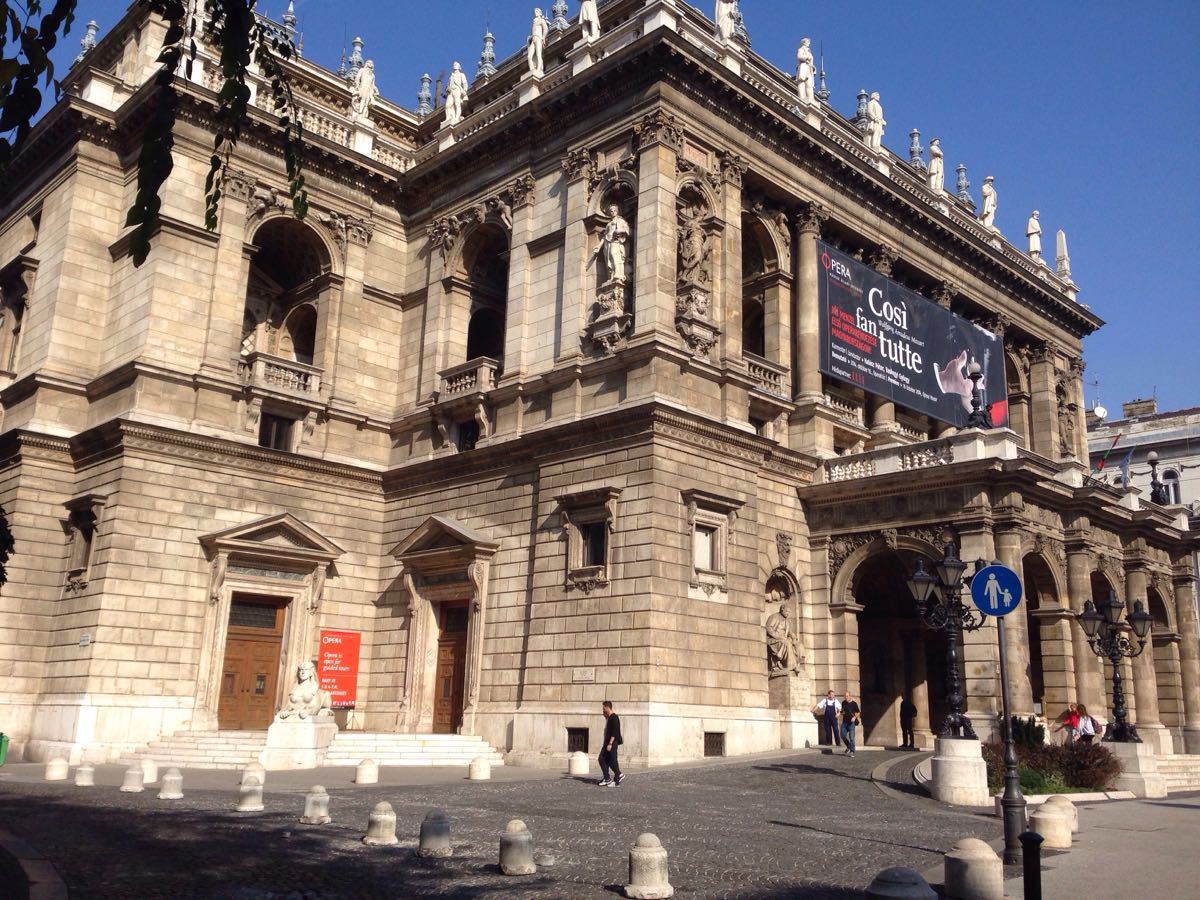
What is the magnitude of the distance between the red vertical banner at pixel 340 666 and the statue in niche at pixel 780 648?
42.8 ft

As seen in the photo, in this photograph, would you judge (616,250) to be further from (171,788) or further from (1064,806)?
(1064,806)

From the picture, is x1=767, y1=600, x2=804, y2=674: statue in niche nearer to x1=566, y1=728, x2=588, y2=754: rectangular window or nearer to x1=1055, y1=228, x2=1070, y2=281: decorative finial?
x1=566, y1=728, x2=588, y2=754: rectangular window

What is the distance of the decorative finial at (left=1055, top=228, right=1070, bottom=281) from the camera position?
165ft

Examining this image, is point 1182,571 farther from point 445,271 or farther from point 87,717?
point 87,717

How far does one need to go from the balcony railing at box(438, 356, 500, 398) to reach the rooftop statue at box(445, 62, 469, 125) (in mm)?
9697

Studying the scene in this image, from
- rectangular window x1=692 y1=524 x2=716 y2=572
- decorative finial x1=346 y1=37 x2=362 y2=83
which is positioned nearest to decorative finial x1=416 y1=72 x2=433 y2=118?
decorative finial x1=346 y1=37 x2=362 y2=83

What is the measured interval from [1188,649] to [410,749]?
31609 millimetres

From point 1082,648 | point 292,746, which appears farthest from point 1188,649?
point 292,746

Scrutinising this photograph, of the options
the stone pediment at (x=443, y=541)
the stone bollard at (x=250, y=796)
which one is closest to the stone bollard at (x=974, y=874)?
the stone bollard at (x=250, y=796)

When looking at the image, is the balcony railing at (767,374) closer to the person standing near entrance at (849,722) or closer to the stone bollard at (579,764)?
the person standing near entrance at (849,722)

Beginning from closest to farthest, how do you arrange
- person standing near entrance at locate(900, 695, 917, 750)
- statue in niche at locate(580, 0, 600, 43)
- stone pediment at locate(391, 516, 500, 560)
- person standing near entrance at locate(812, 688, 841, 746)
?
person standing near entrance at locate(812, 688, 841, 746)
stone pediment at locate(391, 516, 500, 560)
statue in niche at locate(580, 0, 600, 43)
person standing near entrance at locate(900, 695, 917, 750)

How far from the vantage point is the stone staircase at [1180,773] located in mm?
27875

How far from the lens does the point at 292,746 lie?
25.0 metres

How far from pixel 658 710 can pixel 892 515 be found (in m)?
10.5
